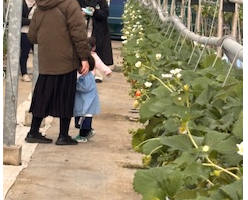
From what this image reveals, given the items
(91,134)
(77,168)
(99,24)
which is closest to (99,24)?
(99,24)

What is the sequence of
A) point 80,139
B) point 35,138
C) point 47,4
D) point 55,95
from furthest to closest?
1. point 80,139
2. point 35,138
3. point 55,95
4. point 47,4

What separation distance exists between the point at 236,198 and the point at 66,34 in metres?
5.24

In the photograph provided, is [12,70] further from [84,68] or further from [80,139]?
[80,139]

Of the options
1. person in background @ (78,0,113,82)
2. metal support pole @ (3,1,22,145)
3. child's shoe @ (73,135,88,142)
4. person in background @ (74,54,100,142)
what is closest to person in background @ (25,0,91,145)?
person in background @ (74,54,100,142)

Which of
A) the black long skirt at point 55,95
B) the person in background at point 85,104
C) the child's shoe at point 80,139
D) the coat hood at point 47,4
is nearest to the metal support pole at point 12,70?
the coat hood at point 47,4

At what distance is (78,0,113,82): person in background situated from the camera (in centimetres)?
1158

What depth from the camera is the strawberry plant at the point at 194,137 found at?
8.92 feet

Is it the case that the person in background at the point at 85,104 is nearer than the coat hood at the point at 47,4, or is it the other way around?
the coat hood at the point at 47,4

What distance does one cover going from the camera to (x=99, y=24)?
12148mm

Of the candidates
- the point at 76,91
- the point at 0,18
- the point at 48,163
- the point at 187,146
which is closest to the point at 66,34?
the point at 76,91

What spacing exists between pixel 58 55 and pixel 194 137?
181 inches

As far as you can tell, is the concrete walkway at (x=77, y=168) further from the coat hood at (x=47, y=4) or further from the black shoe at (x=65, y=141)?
the coat hood at (x=47, y=4)

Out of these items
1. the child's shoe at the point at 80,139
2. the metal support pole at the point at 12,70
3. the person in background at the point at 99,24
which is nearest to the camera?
the metal support pole at the point at 12,70
